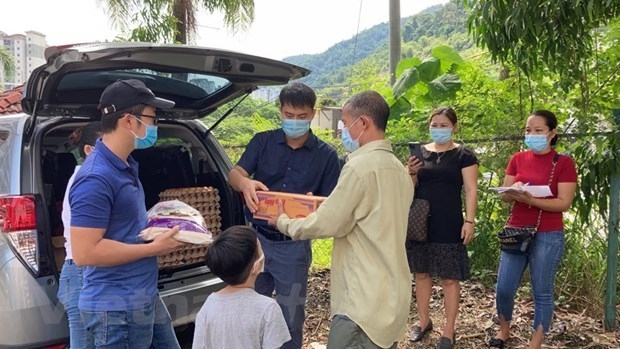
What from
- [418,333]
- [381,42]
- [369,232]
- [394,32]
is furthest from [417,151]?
[381,42]

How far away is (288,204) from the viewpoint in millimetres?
2664

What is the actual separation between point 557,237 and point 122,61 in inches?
109

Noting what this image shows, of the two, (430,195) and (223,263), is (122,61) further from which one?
(430,195)

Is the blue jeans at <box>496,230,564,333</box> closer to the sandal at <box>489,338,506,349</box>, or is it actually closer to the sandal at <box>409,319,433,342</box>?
the sandal at <box>489,338,506,349</box>

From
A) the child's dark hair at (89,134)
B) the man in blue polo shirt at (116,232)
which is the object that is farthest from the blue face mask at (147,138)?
the child's dark hair at (89,134)

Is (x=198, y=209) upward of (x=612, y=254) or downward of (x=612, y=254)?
upward

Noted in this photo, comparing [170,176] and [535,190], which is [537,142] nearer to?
[535,190]

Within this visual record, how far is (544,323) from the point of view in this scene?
3.39 meters

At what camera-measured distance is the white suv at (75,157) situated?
2447 mm

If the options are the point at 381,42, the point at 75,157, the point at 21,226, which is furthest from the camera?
the point at 381,42

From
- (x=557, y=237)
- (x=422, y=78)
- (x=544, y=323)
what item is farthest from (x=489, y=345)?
(x=422, y=78)

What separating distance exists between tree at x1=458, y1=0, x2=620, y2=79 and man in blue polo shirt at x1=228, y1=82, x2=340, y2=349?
158 cm

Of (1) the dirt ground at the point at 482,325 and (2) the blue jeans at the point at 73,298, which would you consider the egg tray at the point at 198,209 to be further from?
(1) the dirt ground at the point at 482,325

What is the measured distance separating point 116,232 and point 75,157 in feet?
5.41
